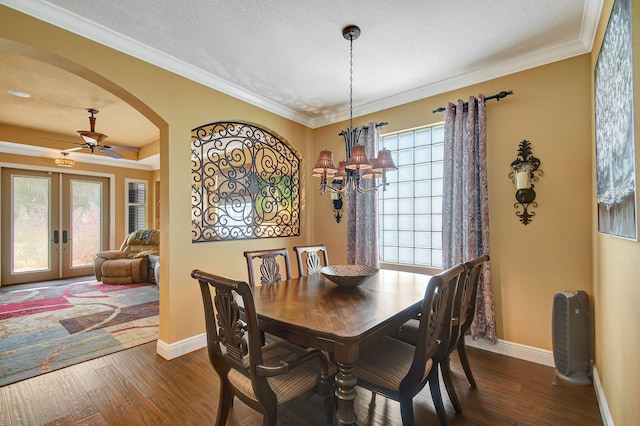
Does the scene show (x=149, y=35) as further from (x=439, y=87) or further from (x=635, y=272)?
(x=635, y=272)

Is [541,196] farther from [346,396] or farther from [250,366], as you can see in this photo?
[250,366]

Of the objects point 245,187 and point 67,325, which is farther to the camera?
point 245,187

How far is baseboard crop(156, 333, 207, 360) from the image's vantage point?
278 centimetres

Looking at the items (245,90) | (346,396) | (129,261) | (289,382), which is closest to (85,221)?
(129,261)

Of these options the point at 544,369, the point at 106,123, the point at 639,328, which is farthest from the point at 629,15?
the point at 106,123

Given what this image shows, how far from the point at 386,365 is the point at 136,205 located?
785 centimetres

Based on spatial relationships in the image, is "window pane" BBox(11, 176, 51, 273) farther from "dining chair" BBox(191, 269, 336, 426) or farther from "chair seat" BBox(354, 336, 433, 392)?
"chair seat" BBox(354, 336, 433, 392)

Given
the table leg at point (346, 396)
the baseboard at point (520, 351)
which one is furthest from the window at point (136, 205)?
the baseboard at point (520, 351)

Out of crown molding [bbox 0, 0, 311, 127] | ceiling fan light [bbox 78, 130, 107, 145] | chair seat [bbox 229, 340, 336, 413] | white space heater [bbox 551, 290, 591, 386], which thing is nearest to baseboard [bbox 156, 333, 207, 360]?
chair seat [bbox 229, 340, 336, 413]

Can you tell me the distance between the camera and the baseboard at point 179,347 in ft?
9.13

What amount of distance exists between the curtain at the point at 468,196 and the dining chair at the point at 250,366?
187 cm

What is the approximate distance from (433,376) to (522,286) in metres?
1.58

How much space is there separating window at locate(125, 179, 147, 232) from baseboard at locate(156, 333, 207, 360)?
221 inches

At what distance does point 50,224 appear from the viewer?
6.16m
